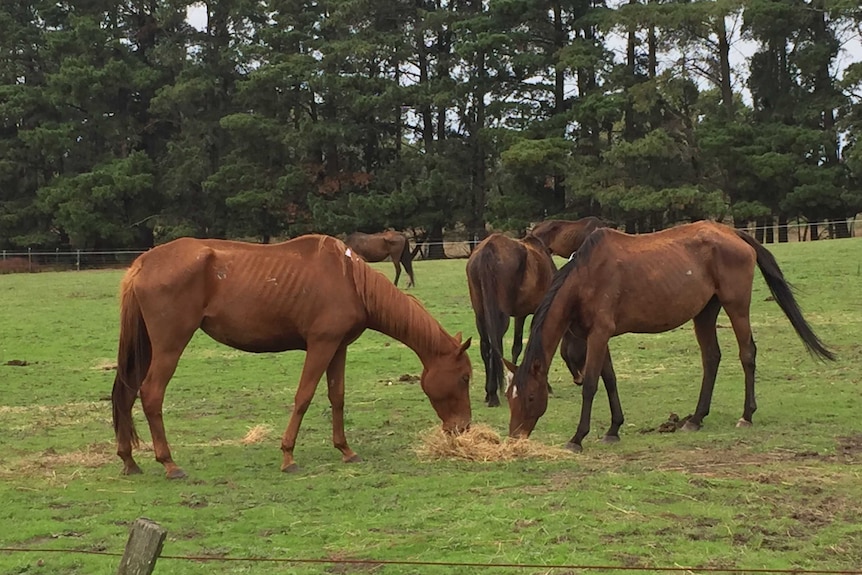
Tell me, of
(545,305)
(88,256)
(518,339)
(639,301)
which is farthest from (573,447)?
(88,256)

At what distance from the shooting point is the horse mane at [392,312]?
268 inches

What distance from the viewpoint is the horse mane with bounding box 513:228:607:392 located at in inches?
278

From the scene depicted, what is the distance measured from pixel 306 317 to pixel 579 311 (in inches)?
92.5

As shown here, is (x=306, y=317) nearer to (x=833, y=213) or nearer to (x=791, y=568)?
(x=791, y=568)

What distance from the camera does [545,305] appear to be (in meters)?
7.19

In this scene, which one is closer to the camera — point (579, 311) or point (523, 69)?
point (579, 311)

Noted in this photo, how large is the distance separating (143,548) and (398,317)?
388cm

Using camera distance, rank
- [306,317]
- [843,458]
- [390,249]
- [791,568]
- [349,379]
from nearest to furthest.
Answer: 1. [791,568]
2. [843,458]
3. [306,317]
4. [349,379]
5. [390,249]

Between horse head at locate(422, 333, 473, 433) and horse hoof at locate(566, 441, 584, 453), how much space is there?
825mm

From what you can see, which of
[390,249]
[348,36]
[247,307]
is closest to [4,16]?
[348,36]

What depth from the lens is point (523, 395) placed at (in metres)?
6.98

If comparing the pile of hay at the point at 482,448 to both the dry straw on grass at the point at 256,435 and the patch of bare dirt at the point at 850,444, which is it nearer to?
the dry straw on grass at the point at 256,435

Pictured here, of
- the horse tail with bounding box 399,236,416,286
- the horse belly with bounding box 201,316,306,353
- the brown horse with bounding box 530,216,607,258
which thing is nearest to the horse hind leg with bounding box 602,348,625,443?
the horse belly with bounding box 201,316,306,353

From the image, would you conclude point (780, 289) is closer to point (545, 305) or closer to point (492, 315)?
point (545, 305)
